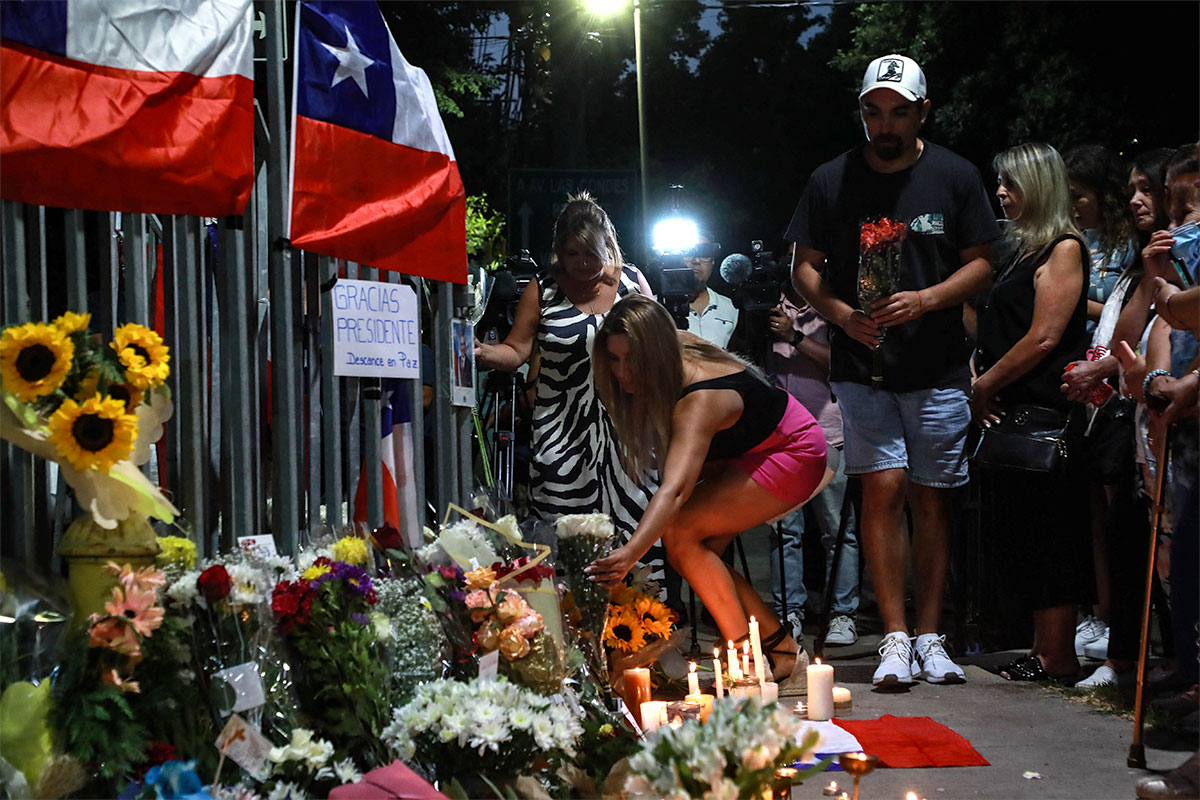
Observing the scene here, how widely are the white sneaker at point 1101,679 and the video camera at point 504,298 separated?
2.80 metres

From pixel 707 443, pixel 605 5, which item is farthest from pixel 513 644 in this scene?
pixel 605 5

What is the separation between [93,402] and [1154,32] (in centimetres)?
1225

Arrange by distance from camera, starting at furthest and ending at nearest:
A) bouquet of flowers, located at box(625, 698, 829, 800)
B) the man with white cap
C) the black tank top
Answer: the man with white cap
the black tank top
bouquet of flowers, located at box(625, 698, 829, 800)

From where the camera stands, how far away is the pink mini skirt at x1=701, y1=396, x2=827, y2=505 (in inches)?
193

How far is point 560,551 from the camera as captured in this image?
4.11m

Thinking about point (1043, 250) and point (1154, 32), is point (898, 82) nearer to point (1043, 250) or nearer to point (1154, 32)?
point (1043, 250)

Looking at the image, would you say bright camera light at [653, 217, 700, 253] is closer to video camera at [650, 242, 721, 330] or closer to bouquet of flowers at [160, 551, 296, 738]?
video camera at [650, 242, 721, 330]

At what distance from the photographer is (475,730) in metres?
2.66

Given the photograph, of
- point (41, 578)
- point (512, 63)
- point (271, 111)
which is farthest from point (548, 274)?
point (512, 63)

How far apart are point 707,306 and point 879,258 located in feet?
6.70

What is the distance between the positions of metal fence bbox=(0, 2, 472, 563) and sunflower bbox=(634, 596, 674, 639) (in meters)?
1.01

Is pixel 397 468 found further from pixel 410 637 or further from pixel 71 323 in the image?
pixel 71 323

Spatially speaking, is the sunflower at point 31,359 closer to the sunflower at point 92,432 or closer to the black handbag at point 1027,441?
the sunflower at point 92,432

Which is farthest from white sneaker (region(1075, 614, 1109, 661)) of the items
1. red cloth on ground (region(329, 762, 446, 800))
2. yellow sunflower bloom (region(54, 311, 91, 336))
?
yellow sunflower bloom (region(54, 311, 91, 336))
